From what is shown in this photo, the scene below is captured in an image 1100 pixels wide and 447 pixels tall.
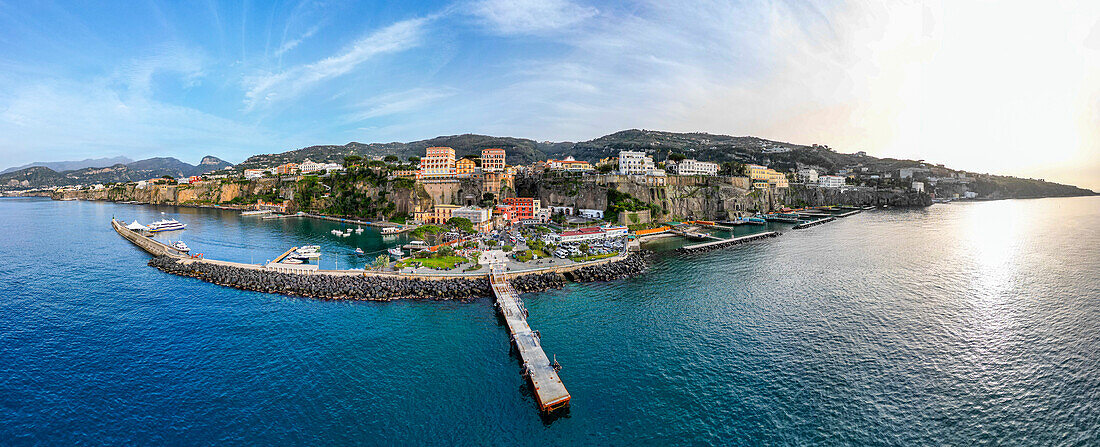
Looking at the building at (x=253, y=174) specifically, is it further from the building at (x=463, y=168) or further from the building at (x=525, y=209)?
the building at (x=525, y=209)

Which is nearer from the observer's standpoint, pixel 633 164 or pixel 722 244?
pixel 722 244

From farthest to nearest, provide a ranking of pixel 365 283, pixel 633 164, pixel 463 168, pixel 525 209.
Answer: pixel 463 168, pixel 633 164, pixel 525 209, pixel 365 283

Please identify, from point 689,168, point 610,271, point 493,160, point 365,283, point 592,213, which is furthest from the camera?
point 689,168

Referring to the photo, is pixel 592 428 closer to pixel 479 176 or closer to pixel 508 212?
pixel 508 212

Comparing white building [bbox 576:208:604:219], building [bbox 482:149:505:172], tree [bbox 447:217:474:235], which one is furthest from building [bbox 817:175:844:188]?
tree [bbox 447:217:474:235]

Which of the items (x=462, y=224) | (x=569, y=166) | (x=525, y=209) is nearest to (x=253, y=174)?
(x=569, y=166)

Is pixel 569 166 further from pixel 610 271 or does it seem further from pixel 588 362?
pixel 588 362

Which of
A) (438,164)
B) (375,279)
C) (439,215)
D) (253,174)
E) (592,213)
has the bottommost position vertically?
(375,279)
